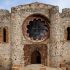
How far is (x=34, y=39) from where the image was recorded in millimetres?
44562

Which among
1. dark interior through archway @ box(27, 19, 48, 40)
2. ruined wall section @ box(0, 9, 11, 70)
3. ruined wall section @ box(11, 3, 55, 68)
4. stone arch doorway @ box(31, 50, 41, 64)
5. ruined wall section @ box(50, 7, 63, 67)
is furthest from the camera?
dark interior through archway @ box(27, 19, 48, 40)

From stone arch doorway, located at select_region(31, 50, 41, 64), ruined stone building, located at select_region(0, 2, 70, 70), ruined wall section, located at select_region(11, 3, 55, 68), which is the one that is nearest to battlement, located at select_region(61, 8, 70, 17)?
ruined stone building, located at select_region(0, 2, 70, 70)

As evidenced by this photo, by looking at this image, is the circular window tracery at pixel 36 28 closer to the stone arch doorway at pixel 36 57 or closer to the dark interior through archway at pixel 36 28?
the dark interior through archway at pixel 36 28

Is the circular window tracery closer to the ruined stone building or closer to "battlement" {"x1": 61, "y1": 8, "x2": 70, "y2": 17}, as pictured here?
the ruined stone building

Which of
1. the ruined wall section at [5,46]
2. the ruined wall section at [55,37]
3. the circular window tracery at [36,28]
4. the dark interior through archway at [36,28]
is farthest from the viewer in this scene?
the dark interior through archway at [36,28]

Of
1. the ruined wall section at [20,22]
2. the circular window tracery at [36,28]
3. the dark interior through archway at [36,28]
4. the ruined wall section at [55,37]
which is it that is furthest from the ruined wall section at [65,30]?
the dark interior through archway at [36,28]

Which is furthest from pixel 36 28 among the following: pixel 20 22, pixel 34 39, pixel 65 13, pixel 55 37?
pixel 65 13

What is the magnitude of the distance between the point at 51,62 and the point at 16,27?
556 cm

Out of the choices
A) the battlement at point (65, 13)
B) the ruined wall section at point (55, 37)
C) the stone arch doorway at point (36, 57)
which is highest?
the battlement at point (65, 13)

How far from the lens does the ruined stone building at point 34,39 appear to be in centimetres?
4394

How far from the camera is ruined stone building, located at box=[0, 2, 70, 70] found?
4394 centimetres

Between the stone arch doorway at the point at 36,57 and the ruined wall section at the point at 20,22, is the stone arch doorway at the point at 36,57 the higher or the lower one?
the lower one

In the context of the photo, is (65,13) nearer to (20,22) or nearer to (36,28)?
(36,28)

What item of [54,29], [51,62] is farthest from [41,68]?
[54,29]
